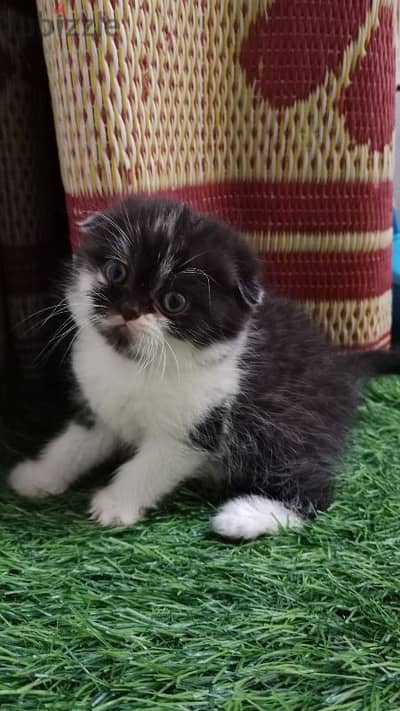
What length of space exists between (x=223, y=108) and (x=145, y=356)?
66cm

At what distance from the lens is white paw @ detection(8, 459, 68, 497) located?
1154 millimetres

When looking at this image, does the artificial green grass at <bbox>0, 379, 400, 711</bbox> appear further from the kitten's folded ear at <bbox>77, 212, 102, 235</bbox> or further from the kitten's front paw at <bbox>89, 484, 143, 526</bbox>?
the kitten's folded ear at <bbox>77, 212, 102, 235</bbox>

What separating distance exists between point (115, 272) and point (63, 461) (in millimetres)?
405

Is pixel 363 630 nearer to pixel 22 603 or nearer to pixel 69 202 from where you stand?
pixel 22 603

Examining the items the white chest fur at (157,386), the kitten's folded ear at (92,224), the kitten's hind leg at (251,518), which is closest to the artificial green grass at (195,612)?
the kitten's hind leg at (251,518)

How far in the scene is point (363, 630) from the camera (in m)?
0.84

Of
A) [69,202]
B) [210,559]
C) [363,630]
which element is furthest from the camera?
[69,202]

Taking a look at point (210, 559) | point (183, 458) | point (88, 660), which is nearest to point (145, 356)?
point (183, 458)

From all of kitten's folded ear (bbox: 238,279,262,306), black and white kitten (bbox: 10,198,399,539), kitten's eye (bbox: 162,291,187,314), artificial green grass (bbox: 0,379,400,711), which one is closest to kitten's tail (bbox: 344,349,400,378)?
black and white kitten (bbox: 10,198,399,539)

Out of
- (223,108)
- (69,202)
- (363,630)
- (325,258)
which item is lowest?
(363,630)

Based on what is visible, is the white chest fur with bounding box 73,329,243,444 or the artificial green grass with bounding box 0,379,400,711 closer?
the artificial green grass with bounding box 0,379,400,711

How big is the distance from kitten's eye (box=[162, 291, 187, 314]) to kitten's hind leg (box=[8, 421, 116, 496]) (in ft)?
1.10

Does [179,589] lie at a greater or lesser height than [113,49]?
lesser

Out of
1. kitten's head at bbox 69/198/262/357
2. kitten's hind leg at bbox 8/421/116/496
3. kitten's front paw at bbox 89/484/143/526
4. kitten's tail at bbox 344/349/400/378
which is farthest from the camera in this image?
kitten's tail at bbox 344/349/400/378
